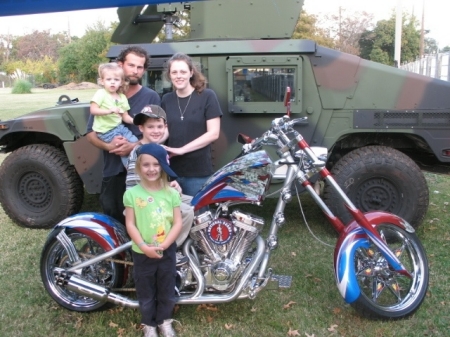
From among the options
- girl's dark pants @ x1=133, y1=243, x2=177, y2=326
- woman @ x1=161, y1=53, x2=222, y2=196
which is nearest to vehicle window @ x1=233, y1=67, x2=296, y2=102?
woman @ x1=161, y1=53, x2=222, y2=196

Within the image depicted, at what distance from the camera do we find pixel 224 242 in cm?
328

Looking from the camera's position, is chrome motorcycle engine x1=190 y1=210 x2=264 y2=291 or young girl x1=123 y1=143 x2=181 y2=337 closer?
young girl x1=123 y1=143 x2=181 y2=337

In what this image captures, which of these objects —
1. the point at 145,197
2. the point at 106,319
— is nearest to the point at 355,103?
the point at 145,197

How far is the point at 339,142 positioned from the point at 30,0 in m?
Answer: 3.66

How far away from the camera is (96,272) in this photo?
11.6 feet

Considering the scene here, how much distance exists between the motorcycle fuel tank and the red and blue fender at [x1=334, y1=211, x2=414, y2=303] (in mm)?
618

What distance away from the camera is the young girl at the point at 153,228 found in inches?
115

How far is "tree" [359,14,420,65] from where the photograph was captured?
111 ft

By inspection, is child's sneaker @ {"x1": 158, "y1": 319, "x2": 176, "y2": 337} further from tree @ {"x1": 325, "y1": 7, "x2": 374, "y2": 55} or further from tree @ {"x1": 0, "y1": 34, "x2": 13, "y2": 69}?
tree @ {"x1": 0, "y1": 34, "x2": 13, "y2": 69}

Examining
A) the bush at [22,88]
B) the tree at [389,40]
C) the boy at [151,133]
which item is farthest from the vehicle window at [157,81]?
the bush at [22,88]

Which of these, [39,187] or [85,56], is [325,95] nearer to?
[39,187]

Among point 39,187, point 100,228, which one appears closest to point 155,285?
point 100,228

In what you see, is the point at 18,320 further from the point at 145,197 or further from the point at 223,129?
the point at 223,129

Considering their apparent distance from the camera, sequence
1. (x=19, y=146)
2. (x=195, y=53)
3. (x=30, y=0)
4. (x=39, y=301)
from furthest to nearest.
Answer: (x=19, y=146)
(x=195, y=53)
(x=39, y=301)
(x=30, y=0)
